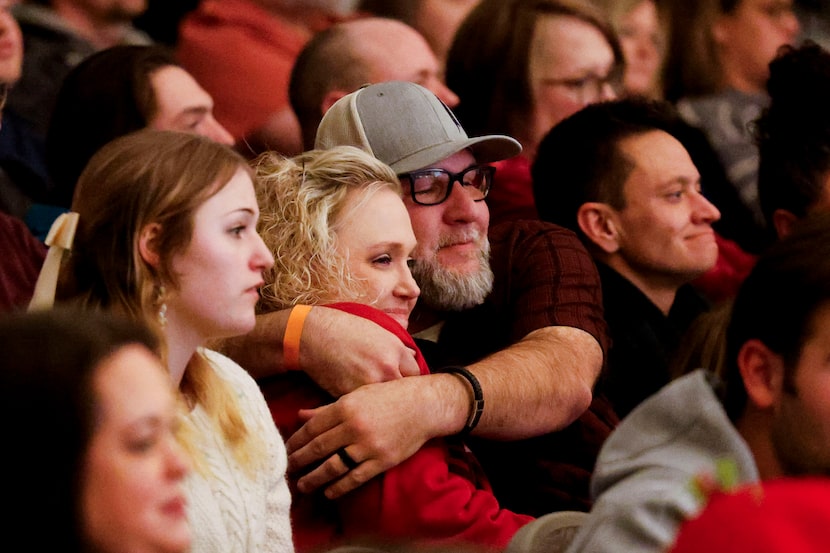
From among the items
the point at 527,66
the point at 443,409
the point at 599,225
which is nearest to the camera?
the point at 443,409

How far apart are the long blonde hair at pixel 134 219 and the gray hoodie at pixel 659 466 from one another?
579 mm

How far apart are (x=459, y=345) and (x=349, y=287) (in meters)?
0.38

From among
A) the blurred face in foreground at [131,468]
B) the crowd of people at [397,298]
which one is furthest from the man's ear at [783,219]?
the blurred face in foreground at [131,468]

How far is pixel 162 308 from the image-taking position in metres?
1.86

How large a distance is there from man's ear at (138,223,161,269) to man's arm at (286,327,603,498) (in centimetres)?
39

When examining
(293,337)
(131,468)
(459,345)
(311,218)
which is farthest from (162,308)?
(459,345)

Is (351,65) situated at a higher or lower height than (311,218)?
lower

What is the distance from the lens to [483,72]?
3.63 metres

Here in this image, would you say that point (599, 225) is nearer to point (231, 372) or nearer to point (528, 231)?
point (528, 231)

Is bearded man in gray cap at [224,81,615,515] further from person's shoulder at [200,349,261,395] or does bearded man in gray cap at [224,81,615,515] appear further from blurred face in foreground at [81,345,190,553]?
blurred face in foreground at [81,345,190,553]

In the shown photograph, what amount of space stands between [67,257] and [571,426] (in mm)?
1032

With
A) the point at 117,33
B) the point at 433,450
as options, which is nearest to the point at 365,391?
the point at 433,450

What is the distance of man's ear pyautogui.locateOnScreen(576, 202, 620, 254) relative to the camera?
2.99m

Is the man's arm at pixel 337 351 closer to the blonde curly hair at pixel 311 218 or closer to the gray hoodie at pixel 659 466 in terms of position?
the blonde curly hair at pixel 311 218
